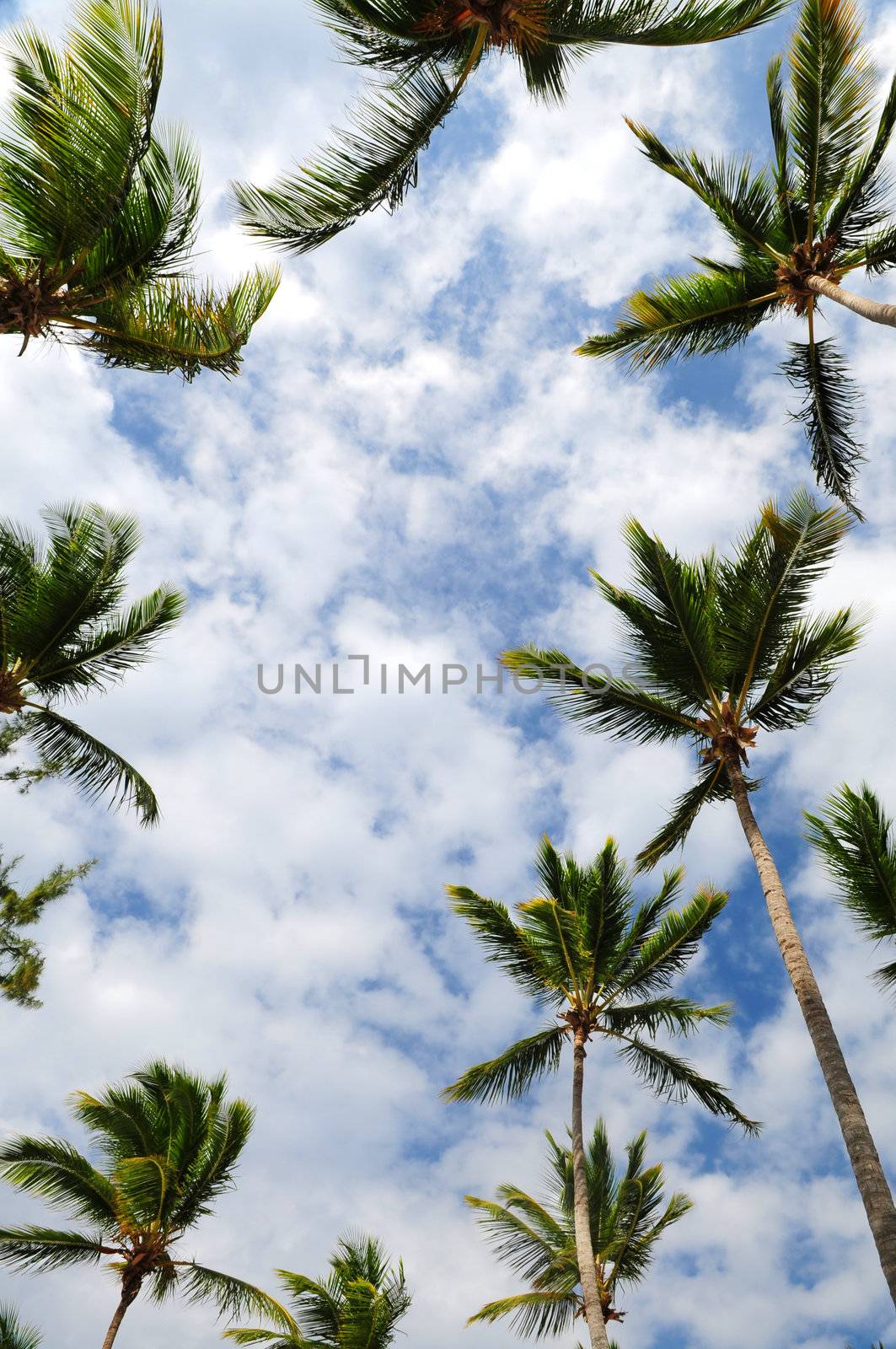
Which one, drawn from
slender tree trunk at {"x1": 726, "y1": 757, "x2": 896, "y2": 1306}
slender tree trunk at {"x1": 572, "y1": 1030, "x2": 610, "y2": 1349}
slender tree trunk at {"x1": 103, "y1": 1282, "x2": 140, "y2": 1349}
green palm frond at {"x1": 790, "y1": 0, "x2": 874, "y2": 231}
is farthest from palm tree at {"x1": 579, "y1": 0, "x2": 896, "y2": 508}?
slender tree trunk at {"x1": 103, "y1": 1282, "x2": 140, "y2": 1349}

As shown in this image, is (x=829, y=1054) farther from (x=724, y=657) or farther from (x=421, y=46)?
(x=421, y=46)

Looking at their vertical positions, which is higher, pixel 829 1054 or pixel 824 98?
pixel 824 98

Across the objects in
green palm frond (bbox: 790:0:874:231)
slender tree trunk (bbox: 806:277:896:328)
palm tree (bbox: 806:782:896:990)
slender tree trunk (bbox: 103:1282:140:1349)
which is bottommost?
slender tree trunk (bbox: 103:1282:140:1349)

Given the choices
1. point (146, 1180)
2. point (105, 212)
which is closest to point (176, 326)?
point (105, 212)

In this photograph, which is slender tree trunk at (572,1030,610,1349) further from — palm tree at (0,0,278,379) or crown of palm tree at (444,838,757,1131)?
palm tree at (0,0,278,379)

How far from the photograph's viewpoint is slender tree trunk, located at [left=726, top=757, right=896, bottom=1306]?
22.6 feet

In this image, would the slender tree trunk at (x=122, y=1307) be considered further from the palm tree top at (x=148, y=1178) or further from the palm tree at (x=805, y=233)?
the palm tree at (x=805, y=233)

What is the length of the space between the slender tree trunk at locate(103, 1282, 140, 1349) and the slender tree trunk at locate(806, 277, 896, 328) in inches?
613

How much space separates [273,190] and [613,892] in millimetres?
10057

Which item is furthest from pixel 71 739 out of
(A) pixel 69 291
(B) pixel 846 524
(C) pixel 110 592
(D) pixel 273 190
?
(B) pixel 846 524

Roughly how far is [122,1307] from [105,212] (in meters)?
14.4

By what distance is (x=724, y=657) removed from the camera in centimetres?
1038

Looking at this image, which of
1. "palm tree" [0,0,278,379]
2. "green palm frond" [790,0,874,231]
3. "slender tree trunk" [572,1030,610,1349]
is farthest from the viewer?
"slender tree trunk" [572,1030,610,1349]

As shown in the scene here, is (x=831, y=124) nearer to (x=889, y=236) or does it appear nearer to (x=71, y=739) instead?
(x=889, y=236)
